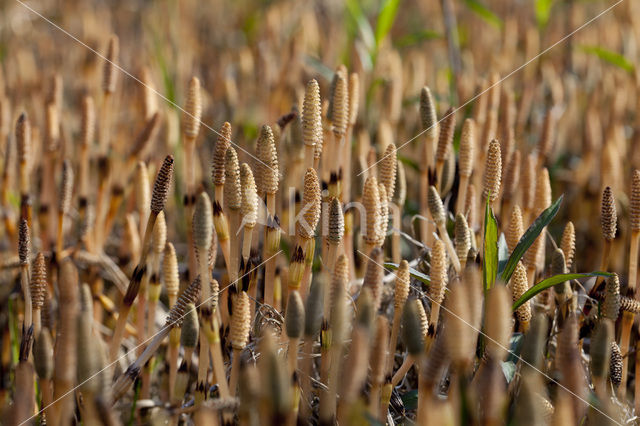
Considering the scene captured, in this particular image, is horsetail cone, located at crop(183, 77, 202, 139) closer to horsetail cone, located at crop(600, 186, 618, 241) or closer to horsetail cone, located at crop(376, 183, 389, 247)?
horsetail cone, located at crop(376, 183, 389, 247)

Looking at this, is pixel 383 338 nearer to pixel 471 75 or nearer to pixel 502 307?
pixel 502 307

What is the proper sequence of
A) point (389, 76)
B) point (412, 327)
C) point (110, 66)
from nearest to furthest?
point (412, 327), point (110, 66), point (389, 76)

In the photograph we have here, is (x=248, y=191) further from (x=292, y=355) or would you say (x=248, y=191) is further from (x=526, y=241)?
(x=526, y=241)

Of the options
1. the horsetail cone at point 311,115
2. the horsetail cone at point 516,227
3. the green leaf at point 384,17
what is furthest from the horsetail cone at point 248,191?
the green leaf at point 384,17

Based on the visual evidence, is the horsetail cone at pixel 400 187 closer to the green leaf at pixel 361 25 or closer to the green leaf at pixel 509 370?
the green leaf at pixel 509 370

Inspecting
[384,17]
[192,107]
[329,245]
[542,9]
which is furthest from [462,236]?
[542,9]

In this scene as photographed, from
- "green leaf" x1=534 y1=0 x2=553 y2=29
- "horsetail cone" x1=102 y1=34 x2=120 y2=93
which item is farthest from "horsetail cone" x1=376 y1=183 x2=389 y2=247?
"green leaf" x1=534 y1=0 x2=553 y2=29
